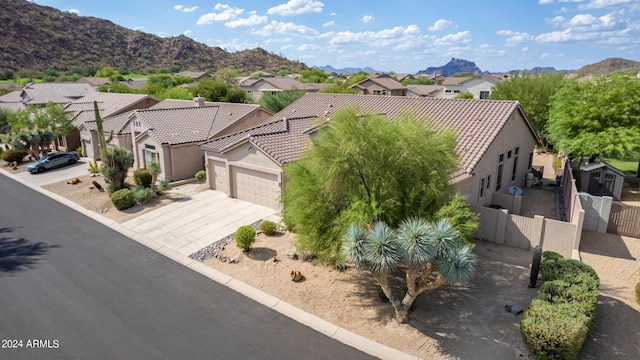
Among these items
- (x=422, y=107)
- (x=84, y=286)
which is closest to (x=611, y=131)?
(x=422, y=107)

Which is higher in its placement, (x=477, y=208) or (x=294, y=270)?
(x=477, y=208)

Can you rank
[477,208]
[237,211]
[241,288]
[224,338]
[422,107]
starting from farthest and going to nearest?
[422,107], [237,211], [477,208], [241,288], [224,338]

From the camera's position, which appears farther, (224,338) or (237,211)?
(237,211)

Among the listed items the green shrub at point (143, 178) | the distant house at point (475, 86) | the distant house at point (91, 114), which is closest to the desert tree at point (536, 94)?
the green shrub at point (143, 178)

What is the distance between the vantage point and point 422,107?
24547mm

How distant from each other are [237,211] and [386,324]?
11.9m

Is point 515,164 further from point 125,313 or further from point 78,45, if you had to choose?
point 78,45

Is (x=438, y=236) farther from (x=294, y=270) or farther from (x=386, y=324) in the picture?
(x=294, y=270)

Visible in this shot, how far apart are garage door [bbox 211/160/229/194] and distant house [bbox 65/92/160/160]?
17.4 m

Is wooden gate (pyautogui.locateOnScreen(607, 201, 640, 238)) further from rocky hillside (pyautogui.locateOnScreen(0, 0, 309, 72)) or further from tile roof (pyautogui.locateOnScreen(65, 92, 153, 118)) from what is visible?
rocky hillside (pyautogui.locateOnScreen(0, 0, 309, 72))

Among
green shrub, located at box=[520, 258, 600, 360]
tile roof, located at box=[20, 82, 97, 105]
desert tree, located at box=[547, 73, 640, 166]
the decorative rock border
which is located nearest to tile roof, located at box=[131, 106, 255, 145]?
the decorative rock border

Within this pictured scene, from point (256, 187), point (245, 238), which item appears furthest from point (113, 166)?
point (245, 238)

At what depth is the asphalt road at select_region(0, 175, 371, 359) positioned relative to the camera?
1036cm

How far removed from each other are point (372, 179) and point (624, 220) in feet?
43.1
